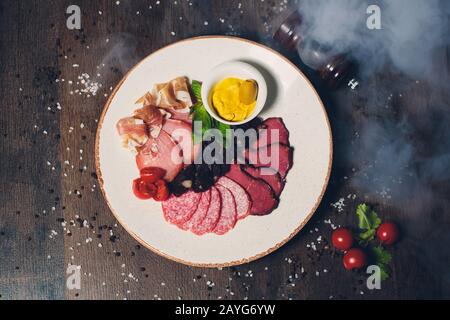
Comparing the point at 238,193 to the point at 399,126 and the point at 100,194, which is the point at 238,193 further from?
the point at 399,126

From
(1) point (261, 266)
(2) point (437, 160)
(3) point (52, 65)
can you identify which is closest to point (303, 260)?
(1) point (261, 266)

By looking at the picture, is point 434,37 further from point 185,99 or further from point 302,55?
point 185,99

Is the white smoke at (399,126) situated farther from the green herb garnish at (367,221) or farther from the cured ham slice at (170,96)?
the cured ham slice at (170,96)

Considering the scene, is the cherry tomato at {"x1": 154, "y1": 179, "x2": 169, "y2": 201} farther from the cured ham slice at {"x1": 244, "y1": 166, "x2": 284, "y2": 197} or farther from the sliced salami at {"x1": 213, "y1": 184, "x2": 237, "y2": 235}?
the cured ham slice at {"x1": 244, "y1": 166, "x2": 284, "y2": 197}

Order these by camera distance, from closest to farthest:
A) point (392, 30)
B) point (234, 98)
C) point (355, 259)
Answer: point (234, 98) < point (355, 259) < point (392, 30)

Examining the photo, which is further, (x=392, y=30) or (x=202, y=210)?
(x=392, y=30)

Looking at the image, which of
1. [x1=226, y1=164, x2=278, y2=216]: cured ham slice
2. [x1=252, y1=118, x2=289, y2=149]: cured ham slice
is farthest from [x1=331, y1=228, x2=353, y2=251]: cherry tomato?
[x1=252, y1=118, x2=289, y2=149]: cured ham slice

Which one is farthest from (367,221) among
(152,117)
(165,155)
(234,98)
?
(152,117)
